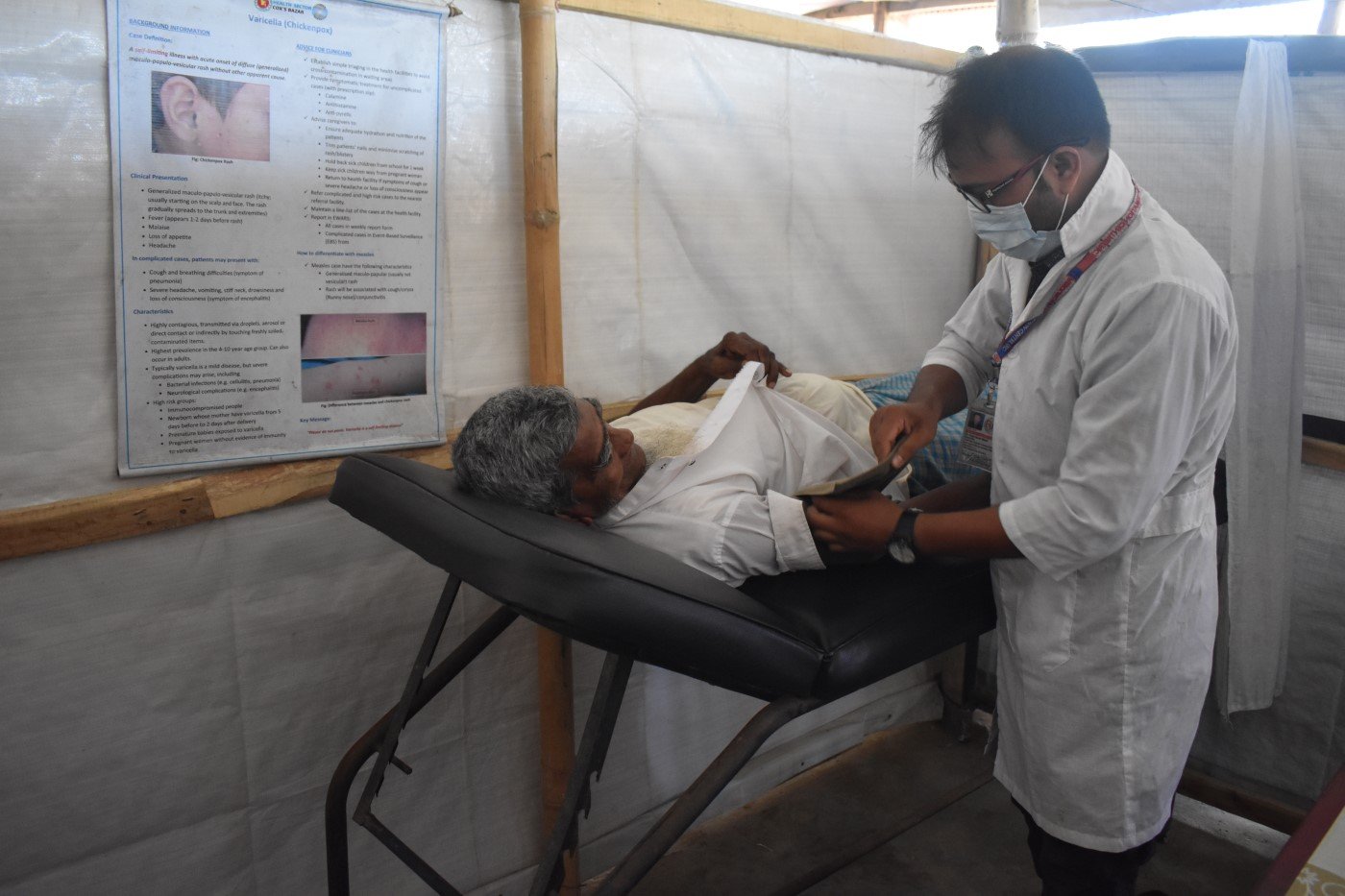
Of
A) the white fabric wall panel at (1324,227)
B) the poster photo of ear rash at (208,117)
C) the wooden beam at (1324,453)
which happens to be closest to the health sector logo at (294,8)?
the poster photo of ear rash at (208,117)

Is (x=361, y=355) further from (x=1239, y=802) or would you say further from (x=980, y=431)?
(x=1239, y=802)

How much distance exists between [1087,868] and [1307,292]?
1316 mm

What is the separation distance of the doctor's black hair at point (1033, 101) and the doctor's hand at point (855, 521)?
1.59 ft

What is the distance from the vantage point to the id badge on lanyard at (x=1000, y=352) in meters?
1.20

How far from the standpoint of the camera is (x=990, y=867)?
83.2 inches

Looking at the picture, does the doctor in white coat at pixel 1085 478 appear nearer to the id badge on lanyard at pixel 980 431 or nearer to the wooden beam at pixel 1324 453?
the id badge on lanyard at pixel 980 431

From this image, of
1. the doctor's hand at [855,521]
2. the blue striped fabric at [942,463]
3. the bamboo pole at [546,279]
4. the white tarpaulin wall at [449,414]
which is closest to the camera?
the doctor's hand at [855,521]

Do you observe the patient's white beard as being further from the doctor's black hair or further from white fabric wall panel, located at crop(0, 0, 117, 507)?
white fabric wall panel, located at crop(0, 0, 117, 507)

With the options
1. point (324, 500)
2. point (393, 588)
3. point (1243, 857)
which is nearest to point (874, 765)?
point (1243, 857)

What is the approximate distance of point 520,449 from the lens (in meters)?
1.29

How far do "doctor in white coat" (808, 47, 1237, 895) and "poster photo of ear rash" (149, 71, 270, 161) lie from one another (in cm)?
100

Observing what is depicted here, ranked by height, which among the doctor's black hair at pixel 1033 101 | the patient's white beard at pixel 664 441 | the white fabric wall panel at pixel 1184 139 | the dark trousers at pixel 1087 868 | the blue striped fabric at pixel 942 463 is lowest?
the dark trousers at pixel 1087 868

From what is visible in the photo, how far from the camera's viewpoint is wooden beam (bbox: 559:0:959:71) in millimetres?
1794

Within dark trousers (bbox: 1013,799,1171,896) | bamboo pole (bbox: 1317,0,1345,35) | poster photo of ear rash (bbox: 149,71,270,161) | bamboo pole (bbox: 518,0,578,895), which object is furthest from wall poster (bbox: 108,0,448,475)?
bamboo pole (bbox: 1317,0,1345,35)
